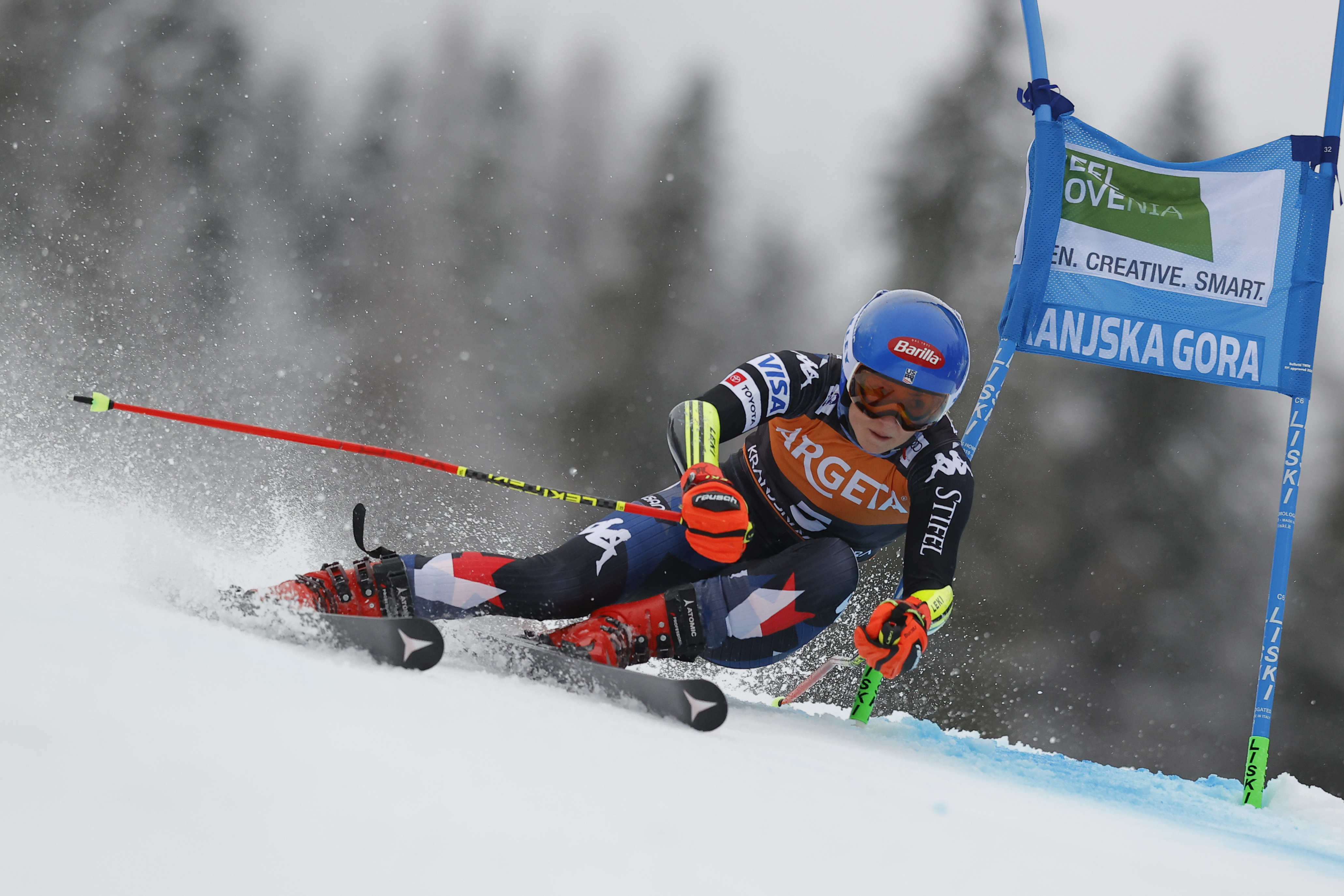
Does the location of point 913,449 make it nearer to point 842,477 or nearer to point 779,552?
point 842,477

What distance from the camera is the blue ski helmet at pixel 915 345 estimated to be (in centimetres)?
266

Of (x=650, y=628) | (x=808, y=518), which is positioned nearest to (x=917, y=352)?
(x=808, y=518)

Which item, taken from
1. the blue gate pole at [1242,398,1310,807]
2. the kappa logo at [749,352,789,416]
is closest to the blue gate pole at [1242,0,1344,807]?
the blue gate pole at [1242,398,1310,807]

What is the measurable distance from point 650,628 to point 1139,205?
2.27 m

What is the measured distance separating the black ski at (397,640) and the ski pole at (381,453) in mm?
494

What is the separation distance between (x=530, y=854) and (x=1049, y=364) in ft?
45.3

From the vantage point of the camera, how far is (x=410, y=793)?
1.15 metres

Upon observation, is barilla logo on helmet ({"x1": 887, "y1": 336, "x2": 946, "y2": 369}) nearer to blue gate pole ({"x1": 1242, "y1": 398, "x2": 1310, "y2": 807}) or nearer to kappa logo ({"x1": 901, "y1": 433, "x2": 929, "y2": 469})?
kappa logo ({"x1": 901, "y1": 433, "x2": 929, "y2": 469})

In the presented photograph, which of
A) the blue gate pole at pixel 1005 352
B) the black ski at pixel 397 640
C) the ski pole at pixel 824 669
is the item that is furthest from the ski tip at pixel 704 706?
the blue gate pole at pixel 1005 352

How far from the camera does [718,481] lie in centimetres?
249

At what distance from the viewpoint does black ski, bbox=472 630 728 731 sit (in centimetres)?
197

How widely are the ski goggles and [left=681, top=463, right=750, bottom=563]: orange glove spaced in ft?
1.70

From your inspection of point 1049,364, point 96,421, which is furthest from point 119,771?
point 1049,364

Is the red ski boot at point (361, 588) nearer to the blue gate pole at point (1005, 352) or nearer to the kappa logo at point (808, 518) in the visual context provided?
the kappa logo at point (808, 518)
